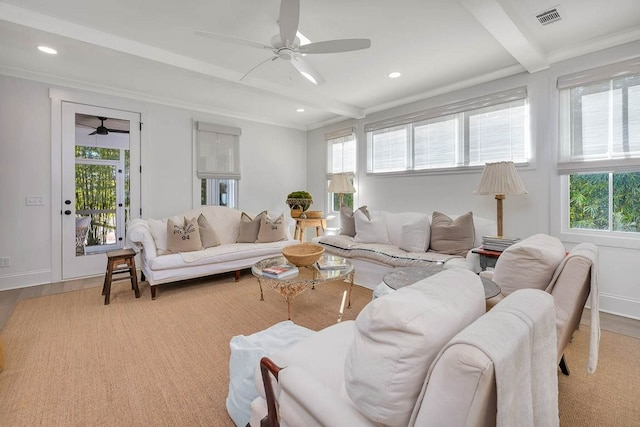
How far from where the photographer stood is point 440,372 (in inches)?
25.4

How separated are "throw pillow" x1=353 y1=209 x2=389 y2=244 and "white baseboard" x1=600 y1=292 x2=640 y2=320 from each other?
7.23ft

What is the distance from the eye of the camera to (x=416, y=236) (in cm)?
335

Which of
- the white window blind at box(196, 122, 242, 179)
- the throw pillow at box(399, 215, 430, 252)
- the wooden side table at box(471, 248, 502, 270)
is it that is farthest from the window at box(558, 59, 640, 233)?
the white window blind at box(196, 122, 242, 179)

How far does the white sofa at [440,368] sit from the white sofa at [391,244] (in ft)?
6.84

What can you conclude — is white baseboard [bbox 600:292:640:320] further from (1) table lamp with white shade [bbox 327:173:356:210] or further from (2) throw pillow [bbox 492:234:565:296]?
(1) table lamp with white shade [bbox 327:173:356:210]

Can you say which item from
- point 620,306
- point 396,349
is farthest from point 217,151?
point 620,306

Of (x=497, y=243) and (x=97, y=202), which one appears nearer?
(x=497, y=243)

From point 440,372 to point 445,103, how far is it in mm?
4005

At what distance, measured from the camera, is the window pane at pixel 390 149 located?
448cm

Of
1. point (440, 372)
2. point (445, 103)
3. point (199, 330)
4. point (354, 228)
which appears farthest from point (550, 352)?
point (445, 103)

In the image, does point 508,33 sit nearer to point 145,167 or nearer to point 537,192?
point 537,192

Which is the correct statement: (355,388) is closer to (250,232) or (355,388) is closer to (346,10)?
(346,10)

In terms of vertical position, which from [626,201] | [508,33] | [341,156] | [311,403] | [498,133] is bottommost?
[311,403]

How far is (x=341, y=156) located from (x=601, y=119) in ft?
11.6
